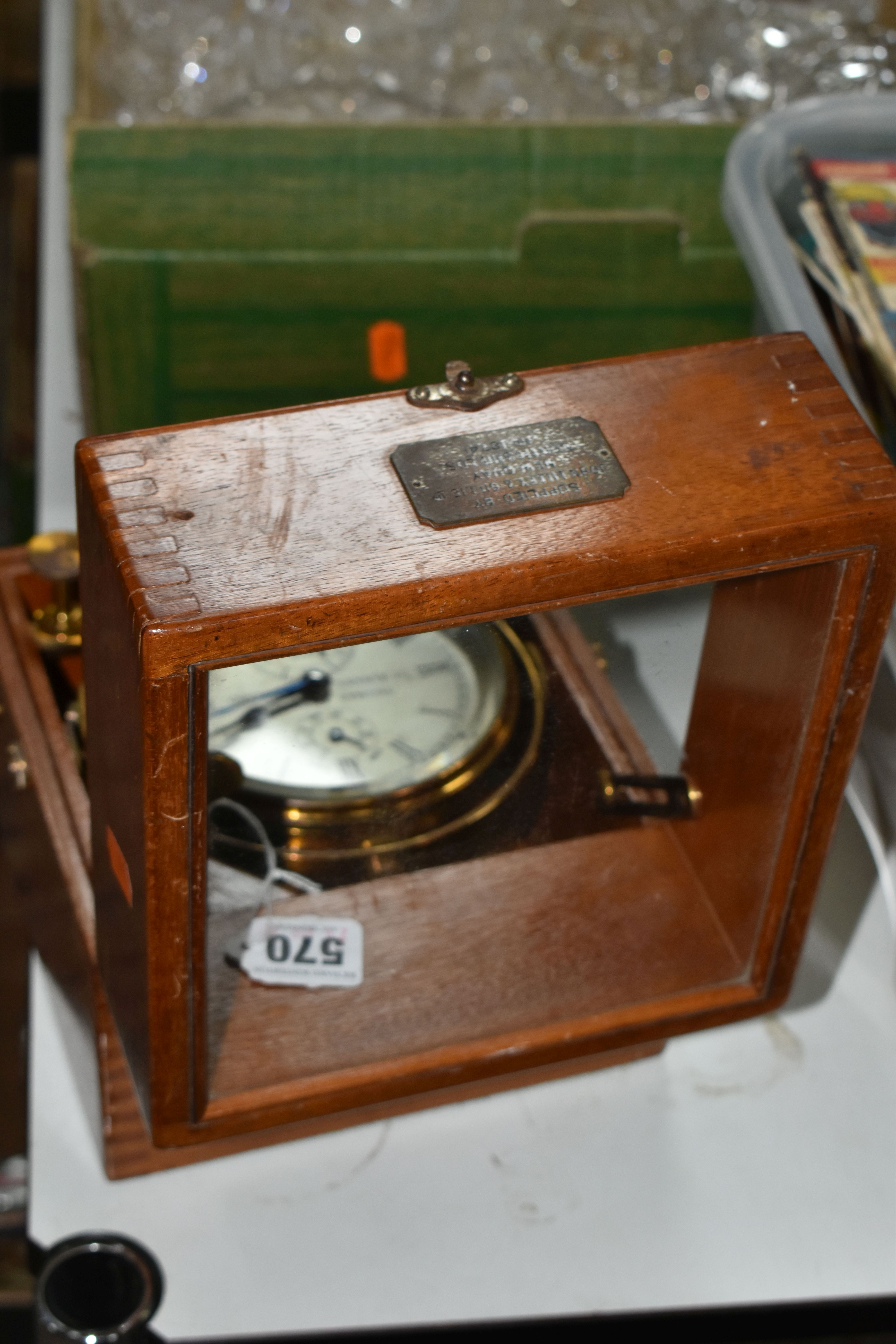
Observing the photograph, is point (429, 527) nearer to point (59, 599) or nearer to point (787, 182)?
point (59, 599)

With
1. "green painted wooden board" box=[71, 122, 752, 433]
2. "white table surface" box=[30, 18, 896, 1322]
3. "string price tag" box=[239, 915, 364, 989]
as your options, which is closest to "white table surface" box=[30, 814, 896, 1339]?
"white table surface" box=[30, 18, 896, 1322]

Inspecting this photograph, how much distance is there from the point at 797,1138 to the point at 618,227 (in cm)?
98

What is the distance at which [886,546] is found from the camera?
2.68 ft

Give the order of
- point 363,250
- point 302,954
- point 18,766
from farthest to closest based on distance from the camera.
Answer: point 363,250, point 18,766, point 302,954

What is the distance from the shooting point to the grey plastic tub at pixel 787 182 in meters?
1.20

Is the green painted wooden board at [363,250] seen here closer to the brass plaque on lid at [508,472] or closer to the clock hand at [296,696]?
the clock hand at [296,696]

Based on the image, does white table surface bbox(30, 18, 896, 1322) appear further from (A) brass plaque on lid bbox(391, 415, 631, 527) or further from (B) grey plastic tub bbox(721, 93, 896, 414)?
(B) grey plastic tub bbox(721, 93, 896, 414)

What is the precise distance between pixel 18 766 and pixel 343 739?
28 centimetres

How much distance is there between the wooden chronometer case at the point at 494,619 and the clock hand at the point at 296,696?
Result: 15cm

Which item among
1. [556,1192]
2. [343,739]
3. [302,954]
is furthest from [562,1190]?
[343,739]

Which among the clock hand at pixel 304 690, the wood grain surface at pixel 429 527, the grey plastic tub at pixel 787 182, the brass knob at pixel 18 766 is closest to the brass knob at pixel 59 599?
the brass knob at pixel 18 766

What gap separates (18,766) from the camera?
115cm

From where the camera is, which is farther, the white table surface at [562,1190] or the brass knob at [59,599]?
the brass knob at [59,599]

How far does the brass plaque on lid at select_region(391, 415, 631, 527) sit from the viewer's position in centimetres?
78
